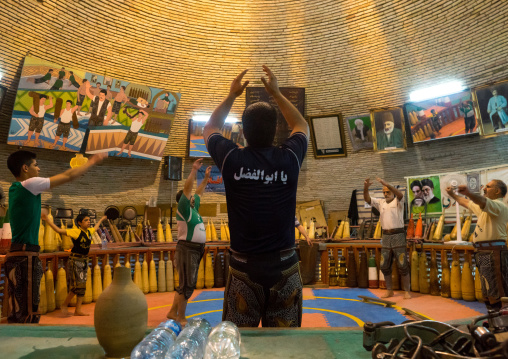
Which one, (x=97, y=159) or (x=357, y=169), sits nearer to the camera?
(x=97, y=159)

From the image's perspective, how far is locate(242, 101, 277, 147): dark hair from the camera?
2.03 metres

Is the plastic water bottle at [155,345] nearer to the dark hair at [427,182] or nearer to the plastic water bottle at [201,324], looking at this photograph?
the plastic water bottle at [201,324]

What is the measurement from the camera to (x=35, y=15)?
907cm

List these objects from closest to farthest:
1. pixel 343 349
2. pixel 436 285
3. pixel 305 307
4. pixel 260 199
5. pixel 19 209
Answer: pixel 343 349
pixel 260 199
pixel 19 209
pixel 305 307
pixel 436 285

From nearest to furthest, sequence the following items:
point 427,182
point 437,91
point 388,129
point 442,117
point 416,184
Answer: point 442,117
point 437,91
point 427,182
point 416,184
point 388,129

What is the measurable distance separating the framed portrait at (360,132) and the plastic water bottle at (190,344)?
38.7ft

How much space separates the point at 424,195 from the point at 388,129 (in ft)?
7.35

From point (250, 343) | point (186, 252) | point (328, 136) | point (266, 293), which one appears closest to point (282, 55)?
point (328, 136)

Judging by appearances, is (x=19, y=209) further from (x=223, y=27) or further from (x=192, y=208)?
(x=223, y=27)

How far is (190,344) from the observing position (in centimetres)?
114

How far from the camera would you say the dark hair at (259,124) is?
79.7 inches

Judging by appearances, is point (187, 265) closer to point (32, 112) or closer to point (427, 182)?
point (32, 112)

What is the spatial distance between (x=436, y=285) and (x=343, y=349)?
7295 mm

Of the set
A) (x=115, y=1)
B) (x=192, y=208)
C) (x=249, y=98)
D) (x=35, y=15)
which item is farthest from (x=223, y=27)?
(x=192, y=208)
